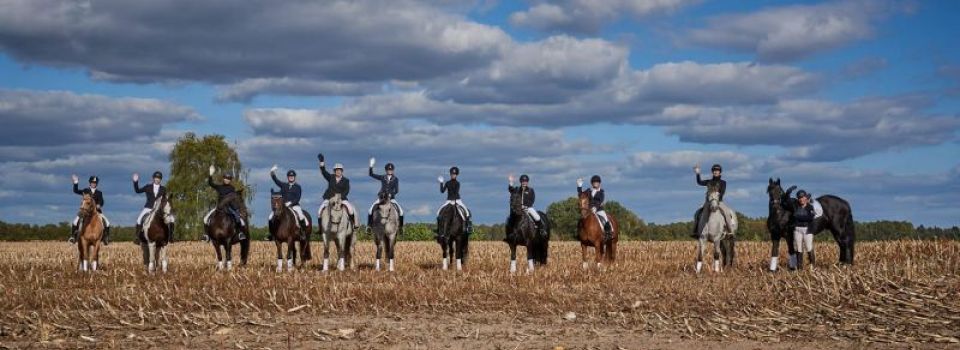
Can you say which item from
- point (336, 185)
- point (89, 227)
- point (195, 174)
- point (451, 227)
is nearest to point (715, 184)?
point (451, 227)

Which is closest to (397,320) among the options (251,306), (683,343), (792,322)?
(251,306)

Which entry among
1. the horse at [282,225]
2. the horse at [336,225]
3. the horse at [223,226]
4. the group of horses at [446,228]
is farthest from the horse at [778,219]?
the horse at [223,226]

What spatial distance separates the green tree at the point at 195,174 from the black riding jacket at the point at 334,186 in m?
43.2

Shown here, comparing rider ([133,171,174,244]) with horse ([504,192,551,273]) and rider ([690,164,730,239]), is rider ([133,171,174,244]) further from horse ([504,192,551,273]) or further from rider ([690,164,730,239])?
rider ([690,164,730,239])

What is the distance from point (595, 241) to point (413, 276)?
6.89m

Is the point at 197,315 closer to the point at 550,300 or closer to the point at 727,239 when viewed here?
the point at 550,300

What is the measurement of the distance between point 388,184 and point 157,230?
280 inches

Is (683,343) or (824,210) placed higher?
(824,210)

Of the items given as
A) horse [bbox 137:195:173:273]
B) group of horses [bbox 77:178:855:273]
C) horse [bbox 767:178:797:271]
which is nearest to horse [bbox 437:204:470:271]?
group of horses [bbox 77:178:855:273]

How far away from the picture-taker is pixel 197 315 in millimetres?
17719

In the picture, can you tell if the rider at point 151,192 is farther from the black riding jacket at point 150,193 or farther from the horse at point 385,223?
the horse at point 385,223

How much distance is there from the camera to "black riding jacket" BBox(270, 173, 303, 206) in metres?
31.0

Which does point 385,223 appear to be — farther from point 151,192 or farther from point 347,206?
point 151,192

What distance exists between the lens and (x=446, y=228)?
95.9ft
